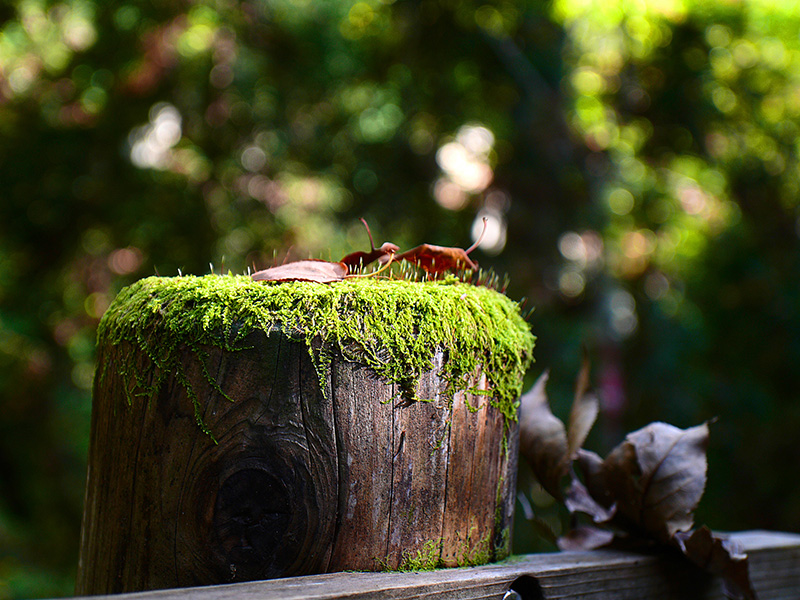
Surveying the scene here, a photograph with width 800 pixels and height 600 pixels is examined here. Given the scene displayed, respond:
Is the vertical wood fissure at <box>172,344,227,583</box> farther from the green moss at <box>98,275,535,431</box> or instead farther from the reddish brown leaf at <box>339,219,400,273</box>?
the reddish brown leaf at <box>339,219,400,273</box>

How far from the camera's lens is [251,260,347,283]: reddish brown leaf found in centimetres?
93

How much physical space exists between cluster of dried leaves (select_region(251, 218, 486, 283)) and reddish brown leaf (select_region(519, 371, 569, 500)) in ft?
0.94

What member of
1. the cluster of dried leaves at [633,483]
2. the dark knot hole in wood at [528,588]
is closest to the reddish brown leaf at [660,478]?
the cluster of dried leaves at [633,483]

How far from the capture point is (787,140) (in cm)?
671

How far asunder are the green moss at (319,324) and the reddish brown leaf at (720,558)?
1.42 ft

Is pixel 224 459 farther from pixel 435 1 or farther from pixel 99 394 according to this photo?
pixel 435 1

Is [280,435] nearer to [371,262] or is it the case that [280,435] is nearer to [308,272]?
[308,272]

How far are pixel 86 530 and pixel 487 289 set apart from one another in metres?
0.76

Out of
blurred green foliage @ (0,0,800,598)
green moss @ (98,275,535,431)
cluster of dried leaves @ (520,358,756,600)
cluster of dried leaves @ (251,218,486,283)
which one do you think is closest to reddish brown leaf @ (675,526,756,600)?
cluster of dried leaves @ (520,358,756,600)

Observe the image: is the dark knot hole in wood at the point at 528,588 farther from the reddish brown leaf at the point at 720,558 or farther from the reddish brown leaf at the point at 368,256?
the reddish brown leaf at the point at 368,256

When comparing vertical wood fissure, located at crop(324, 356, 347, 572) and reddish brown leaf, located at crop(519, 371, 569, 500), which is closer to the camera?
vertical wood fissure, located at crop(324, 356, 347, 572)

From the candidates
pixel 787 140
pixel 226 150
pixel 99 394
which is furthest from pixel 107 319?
pixel 787 140

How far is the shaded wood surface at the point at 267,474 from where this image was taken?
82cm

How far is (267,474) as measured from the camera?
82 cm
